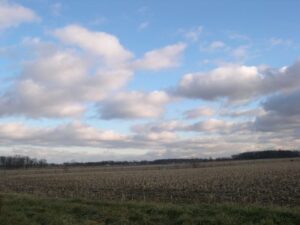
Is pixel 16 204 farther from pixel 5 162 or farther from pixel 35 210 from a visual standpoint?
pixel 5 162

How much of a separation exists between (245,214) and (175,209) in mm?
2654

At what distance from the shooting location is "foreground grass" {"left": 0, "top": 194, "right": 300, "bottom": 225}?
13750mm

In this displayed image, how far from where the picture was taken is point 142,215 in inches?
599

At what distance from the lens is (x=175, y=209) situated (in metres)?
16.0

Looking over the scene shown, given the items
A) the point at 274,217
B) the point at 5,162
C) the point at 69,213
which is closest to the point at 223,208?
the point at 274,217

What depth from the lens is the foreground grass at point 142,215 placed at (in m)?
13.8

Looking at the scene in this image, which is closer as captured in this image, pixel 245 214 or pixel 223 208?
pixel 245 214

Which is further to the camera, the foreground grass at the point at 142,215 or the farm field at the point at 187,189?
the farm field at the point at 187,189

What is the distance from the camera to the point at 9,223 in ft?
46.3

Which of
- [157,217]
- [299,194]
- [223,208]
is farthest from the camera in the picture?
[299,194]

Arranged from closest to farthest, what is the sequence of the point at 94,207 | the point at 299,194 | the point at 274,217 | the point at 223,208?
the point at 274,217
the point at 223,208
the point at 94,207
the point at 299,194

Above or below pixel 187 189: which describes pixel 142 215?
below

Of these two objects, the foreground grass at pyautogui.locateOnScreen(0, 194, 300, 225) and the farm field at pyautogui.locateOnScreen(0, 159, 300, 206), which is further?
the farm field at pyautogui.locateOnScreen(0, 159, 300, 206)

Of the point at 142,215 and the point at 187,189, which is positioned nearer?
the point at 142,215
